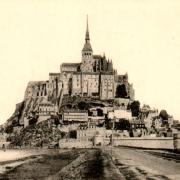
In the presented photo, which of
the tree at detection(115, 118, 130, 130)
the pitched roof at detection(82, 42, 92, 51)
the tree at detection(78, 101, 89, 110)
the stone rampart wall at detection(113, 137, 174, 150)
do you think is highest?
the pitched roof at detection(82, 42, 92, 51)

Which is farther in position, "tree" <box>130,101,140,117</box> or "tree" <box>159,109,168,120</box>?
"tree" <box>159,109,168,120</box>

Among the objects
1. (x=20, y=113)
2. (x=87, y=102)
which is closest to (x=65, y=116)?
(x=87, y=102)

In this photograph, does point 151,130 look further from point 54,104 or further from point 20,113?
point 20,113

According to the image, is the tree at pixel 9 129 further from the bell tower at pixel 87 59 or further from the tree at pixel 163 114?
the tree at pixel 163 114

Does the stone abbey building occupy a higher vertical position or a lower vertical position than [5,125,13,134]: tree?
higher

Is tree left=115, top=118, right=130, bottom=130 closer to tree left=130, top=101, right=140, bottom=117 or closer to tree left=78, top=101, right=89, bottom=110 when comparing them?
tree left=130, top=101, right=140, bottom=117

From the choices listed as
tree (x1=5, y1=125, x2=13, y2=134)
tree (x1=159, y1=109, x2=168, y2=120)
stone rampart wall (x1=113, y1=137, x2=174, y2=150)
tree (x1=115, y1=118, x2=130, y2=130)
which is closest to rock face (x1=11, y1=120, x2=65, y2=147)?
tree (x1=5, y1=125, x2=13, y2=134)

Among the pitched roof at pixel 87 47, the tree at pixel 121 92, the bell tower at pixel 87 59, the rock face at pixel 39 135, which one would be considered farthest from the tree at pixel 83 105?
the pitched roof at pixel 87 47

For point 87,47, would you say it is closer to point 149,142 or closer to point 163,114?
point 163,114

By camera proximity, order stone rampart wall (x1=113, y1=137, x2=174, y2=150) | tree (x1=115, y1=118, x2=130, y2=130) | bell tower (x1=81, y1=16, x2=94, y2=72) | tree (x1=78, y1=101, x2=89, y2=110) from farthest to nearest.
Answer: bell tower (x1=81, y1=16, x2=94, y2=72), tree (x1=78, y1=101, x2=89, y2=110), tree (x1=115, y1=118, x2=130, y2=130), stone rampart wall (x1=113, y1=137, x2=174, y2=150)
